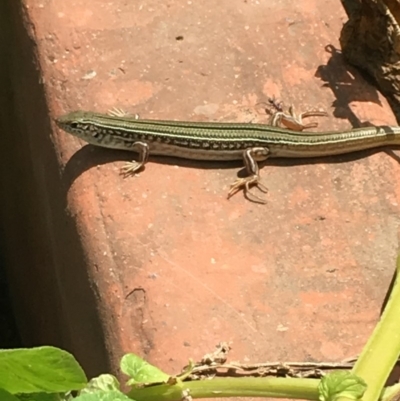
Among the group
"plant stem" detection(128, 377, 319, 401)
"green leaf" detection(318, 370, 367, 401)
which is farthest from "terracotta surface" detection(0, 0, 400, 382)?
"green leaf" detection(318, 370, 367, 401)

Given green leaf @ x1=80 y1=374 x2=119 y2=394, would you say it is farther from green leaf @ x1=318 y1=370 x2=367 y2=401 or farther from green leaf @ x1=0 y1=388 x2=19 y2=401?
green leaf @ x1=318 y1=370 x2=367 y2=401

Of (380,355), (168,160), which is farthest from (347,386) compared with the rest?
(168,160)

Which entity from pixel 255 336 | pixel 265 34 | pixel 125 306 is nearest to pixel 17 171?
pixel 265 34

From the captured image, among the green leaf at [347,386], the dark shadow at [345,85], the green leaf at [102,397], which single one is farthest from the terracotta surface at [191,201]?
the green leaf at [102,397]

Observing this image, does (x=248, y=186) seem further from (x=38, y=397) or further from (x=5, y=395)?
(x=5, y=395)

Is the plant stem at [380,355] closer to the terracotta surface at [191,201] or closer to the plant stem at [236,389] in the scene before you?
the plant stem at [236,389]

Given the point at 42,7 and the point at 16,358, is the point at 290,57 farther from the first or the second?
the point at 16,358
